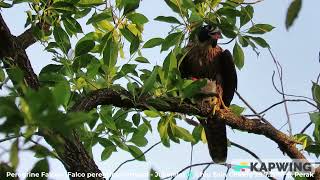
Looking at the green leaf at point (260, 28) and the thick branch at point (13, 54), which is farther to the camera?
the green leaf at point (260, 28)

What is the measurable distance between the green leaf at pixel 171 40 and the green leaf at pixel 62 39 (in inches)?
22.0

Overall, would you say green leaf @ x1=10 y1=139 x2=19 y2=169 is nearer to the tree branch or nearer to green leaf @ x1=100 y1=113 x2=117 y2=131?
green leaf @ x1=100 y1=113 x2=117 y2=131

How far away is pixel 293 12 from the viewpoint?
80 cm

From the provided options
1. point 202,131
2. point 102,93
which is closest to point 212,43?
point 202,131

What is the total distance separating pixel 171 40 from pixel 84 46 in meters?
0.47

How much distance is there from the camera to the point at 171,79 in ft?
8.29

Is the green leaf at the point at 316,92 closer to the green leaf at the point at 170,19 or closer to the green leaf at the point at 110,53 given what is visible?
the green leaf at the point at 170,19

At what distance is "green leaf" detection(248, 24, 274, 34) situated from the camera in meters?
2.86

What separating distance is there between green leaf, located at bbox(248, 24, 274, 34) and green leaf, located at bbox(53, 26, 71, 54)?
105 centimetres

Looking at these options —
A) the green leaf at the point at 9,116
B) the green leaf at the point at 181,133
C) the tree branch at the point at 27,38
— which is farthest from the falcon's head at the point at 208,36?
the green leaf at the point at 9,116

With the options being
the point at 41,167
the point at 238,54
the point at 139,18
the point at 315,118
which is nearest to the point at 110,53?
the point at 139,18

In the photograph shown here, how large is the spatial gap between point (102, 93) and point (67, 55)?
349 millimetres

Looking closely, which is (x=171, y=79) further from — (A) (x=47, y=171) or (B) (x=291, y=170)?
(A) (x=47, y=171)

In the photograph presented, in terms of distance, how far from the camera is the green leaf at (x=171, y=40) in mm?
2756
